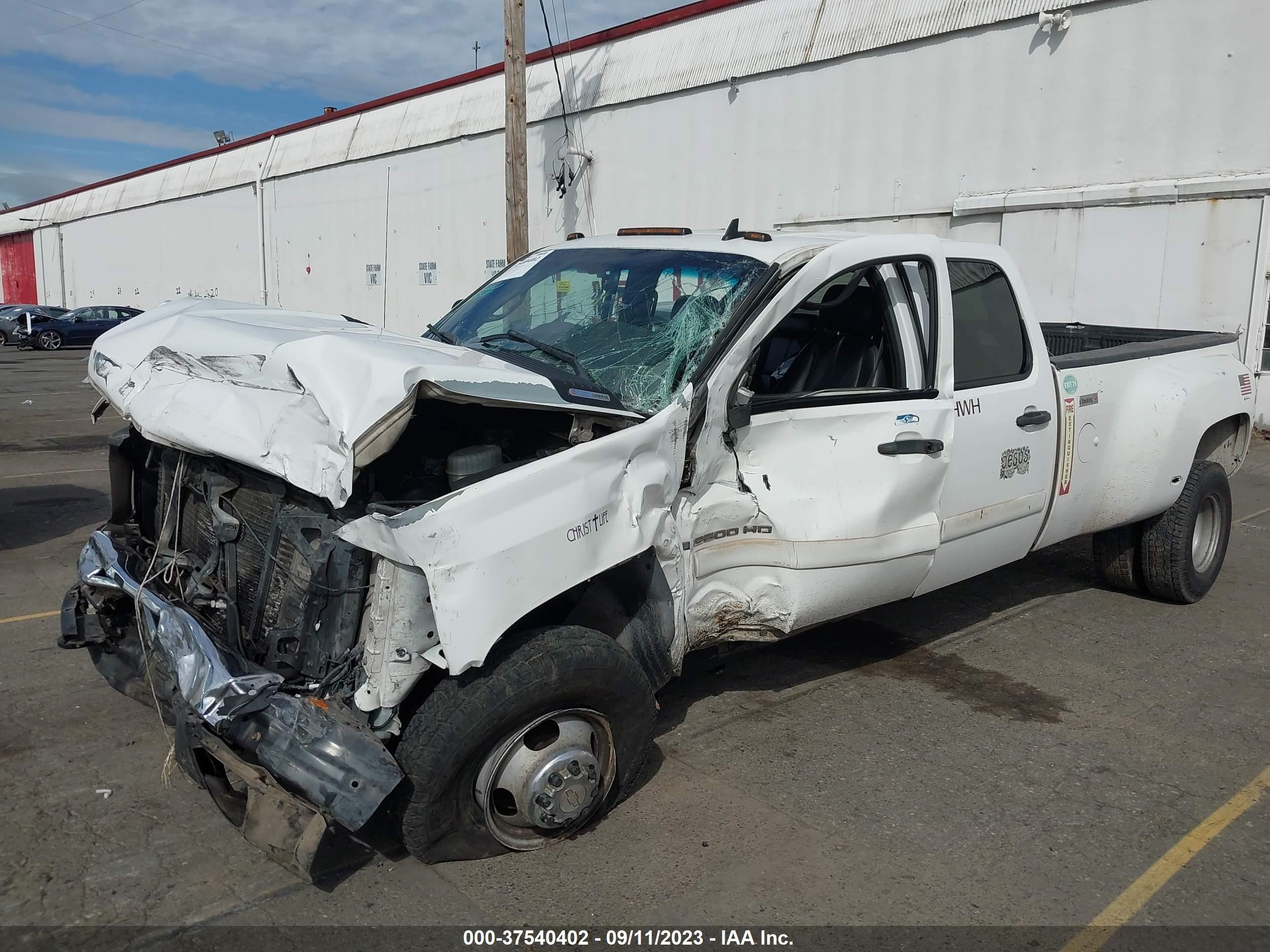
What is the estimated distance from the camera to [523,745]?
3.20 meters

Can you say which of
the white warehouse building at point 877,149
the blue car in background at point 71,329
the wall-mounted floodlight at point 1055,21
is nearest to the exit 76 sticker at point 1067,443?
the white warehouse building at point 877,149

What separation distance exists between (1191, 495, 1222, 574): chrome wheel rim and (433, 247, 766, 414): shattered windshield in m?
3.77

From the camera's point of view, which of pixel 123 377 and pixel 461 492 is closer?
pixel 461 492

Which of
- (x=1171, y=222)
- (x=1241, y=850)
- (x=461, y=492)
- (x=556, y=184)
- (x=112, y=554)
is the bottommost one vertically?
(x=1241, y=850)

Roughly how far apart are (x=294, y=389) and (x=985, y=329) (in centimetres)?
317

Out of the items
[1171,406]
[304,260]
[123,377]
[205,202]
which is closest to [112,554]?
[123,377]

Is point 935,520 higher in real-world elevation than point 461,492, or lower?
lower

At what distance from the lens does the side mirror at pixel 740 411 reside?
3705mm

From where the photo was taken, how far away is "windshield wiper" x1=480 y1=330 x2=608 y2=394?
3678 mm

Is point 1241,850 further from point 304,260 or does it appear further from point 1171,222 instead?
point 304,260

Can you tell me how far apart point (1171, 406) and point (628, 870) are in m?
4.06

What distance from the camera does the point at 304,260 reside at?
29.2 metres

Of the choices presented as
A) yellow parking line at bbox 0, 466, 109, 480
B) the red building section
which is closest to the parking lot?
yellow parking line at bbox 0, 466, 109, 480

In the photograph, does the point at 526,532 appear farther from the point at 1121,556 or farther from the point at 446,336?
the point at 1121,556
